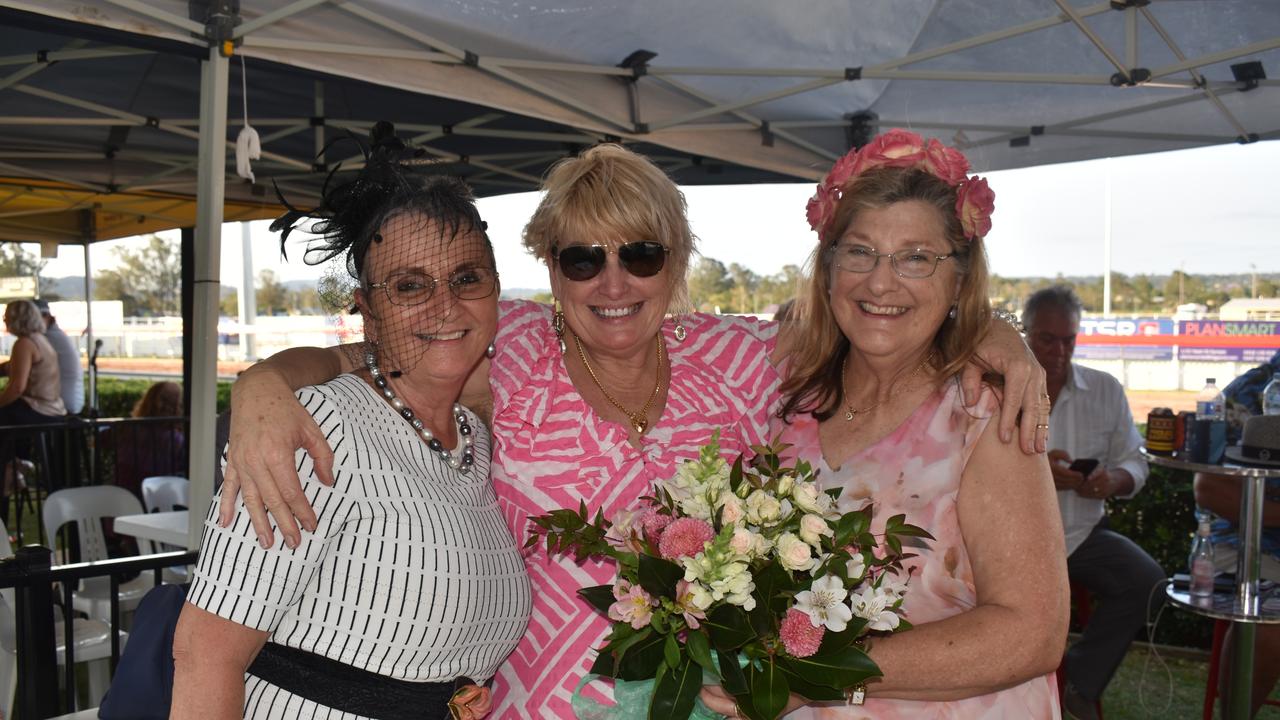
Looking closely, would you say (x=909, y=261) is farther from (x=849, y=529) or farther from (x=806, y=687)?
(x=806, y=687)

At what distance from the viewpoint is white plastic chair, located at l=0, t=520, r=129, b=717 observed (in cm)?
430

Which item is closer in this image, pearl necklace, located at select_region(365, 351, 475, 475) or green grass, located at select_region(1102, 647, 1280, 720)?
pearl necklace, located at select_region(365, 351, 475, 475)

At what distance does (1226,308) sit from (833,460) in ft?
63.0

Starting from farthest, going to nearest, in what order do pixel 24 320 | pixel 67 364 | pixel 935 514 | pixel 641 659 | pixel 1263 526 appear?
1. pixel 67 364
2. pixel 24 320
3. pixel 1263 526
4. pixel 935 514
5. pixel 641 659

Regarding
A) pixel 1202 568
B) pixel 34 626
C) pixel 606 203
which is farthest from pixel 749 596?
pixel 1202 568

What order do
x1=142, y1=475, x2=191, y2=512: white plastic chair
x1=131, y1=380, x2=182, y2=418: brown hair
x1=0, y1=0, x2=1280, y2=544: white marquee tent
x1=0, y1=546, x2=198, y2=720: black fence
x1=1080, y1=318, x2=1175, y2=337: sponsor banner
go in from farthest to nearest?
x1=1080, y1=318, x2=1175, y2=337: sponsor banner → x1=131, y1=380, x2=182, y2=418: brown hair → x1=142, y1=475, x2=191, y2=512: white plastic chair → x1=0, y1=0, x2=1280, y2=544: white marquee tent → x1=0, y1=546, x2=198, y2=720: black fence

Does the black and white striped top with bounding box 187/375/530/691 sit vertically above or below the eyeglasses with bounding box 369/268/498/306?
below

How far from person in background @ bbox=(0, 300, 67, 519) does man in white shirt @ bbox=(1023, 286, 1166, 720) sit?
9571mm

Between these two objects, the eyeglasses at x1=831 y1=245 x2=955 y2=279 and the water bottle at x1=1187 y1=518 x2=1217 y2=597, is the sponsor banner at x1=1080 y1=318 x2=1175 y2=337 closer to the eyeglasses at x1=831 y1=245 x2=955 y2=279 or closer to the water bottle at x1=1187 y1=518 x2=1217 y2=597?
the water bottle at x1=1187 y1=518 x2=1217 y2=597

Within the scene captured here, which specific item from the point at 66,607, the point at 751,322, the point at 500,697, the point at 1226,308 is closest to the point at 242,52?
the point at 66,607

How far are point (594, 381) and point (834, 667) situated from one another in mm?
1036

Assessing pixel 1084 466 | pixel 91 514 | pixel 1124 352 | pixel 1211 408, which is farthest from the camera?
pixel 1124 352

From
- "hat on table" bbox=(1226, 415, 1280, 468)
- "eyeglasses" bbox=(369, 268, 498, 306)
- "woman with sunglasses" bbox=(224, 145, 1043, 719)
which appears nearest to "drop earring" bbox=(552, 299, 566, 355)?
"woman with sunglasses" bbox=(224, 145, 1043, 719)

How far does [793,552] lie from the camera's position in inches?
58.0
